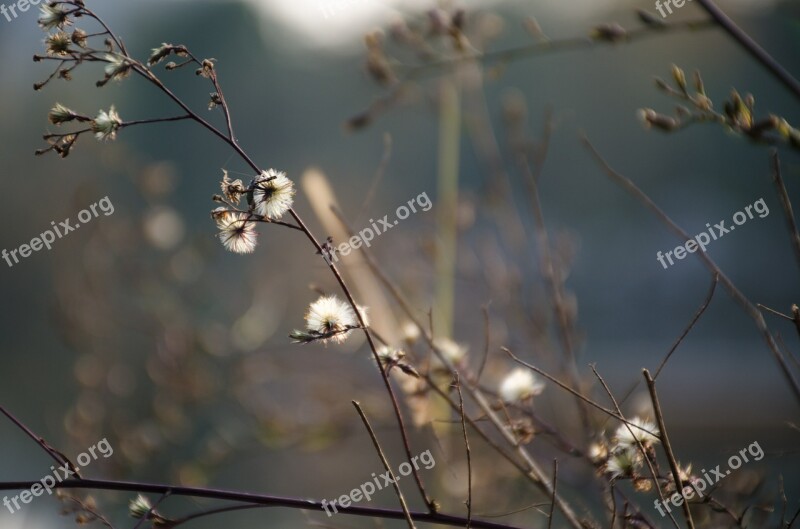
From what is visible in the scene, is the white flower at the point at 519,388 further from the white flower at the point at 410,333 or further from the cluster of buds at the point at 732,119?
the cluster of buds at the point at 732,119

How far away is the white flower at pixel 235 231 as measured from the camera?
42.1 inches

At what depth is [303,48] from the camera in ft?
47.6

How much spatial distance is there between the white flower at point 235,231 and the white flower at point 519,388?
2.03 ft

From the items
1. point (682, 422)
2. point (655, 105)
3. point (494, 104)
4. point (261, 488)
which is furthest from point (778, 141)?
point (494, 104)

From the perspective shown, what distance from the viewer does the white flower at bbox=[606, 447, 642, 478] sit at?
1.14 meters

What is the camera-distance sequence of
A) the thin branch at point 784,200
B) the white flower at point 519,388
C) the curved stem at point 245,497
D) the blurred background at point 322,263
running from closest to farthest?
the curved stem at point 245,497
the thin branch at point 784,200
the white flower at point 519,388
the blurred background at point 322,263

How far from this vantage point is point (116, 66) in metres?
1.08

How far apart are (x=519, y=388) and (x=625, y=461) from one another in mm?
391

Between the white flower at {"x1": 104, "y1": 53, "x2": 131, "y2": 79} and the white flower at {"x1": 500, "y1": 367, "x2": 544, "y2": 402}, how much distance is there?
835mm

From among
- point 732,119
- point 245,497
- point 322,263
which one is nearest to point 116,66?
point 245,497

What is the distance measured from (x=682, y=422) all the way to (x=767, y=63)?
7.69m

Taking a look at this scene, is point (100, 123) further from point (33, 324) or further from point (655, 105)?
point (655, 105)

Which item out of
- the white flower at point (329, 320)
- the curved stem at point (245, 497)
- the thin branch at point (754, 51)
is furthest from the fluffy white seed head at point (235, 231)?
the thin branch at point (754, 51)

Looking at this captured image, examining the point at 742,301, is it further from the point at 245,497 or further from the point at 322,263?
the point at 322,263
